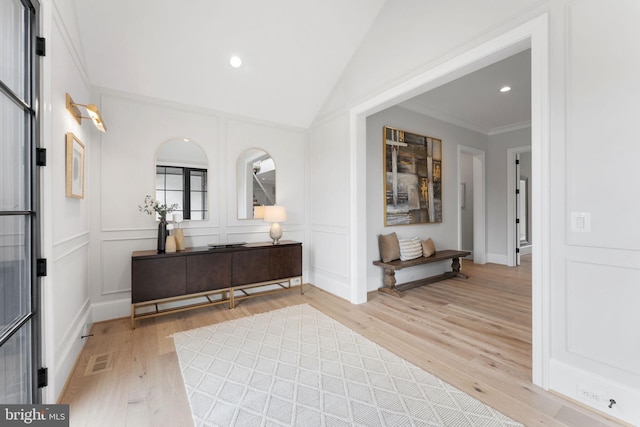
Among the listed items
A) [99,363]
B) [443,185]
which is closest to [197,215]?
[99,363]

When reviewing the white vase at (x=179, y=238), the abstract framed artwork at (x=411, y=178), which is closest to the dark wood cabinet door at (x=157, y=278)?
the white vase at (x=179, y=238)

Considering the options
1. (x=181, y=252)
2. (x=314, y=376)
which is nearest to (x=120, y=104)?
(x=181, y=252)

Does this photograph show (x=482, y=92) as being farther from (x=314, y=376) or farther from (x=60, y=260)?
(x=60, y=260)

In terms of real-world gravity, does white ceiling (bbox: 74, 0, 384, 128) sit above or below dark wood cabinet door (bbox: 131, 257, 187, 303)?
above

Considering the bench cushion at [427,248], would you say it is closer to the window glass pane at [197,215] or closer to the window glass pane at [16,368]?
the window glass pane at [197,215]

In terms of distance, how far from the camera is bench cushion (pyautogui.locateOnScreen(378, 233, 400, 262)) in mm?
3939

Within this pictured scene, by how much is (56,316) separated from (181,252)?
4.08ft

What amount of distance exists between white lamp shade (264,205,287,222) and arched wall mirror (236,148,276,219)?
0.17 meters

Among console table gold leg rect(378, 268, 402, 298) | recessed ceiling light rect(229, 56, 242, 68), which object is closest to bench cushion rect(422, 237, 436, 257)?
console table gold leg rect(378, 268, 402, 298)

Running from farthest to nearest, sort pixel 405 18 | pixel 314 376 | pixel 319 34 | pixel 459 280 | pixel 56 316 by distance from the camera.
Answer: pixel 459 280 < pixel 319 34 < pixel 405 18 < pixel 314 376 < pixel 56 316

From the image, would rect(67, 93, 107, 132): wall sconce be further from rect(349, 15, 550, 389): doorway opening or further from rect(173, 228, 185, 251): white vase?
rect(349, 15, 550, 389): doorway opening

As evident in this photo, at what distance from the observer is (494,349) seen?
2330 millimetres

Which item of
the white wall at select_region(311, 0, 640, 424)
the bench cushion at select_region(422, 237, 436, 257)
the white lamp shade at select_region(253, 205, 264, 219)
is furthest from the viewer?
the bench cushion at select_region(422, 237, 436, 257)

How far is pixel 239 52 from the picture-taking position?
3139 millimetres
